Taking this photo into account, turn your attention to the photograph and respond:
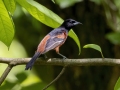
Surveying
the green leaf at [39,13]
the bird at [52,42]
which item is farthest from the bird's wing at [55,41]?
the green leaf at [39,13]

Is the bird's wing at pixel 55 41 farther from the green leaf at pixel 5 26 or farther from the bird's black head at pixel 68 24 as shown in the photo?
the green leaf at pixel 5 26

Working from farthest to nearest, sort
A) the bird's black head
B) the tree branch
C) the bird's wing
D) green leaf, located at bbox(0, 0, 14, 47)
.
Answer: the bird's black head < the bird's wing < the tree branch < green leaf, located at bbox(0, 0, 14, 47)

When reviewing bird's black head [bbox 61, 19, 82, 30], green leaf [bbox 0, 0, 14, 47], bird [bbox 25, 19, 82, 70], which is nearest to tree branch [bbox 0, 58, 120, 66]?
bird [bbox 25, 19, 82, 70]

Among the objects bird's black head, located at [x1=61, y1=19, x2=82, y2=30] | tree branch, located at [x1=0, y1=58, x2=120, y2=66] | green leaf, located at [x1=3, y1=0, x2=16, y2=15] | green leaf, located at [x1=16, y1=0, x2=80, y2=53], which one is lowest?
bird's black head, located at [x1=61, y1=19, x2=82, y2=30]

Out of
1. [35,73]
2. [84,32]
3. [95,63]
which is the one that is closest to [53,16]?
[95,63]

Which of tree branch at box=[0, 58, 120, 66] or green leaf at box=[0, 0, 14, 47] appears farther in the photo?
tree branch at box=[0, 58, 120, 66]

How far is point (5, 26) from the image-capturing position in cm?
138

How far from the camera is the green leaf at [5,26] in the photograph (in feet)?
4.36

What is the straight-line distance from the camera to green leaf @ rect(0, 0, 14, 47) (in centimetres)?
133

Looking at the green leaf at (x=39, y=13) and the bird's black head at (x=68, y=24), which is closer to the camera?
the green leaf at (x=39, y=13)

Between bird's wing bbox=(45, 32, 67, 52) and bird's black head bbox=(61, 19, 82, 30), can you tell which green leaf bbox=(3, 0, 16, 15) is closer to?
bird's wing bbox=(45, 32, 67, 52)

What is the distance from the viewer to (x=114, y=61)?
1.63 metres

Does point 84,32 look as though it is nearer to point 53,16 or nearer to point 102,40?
point 102,40

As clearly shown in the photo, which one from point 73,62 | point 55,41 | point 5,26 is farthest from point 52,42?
point 5,26
